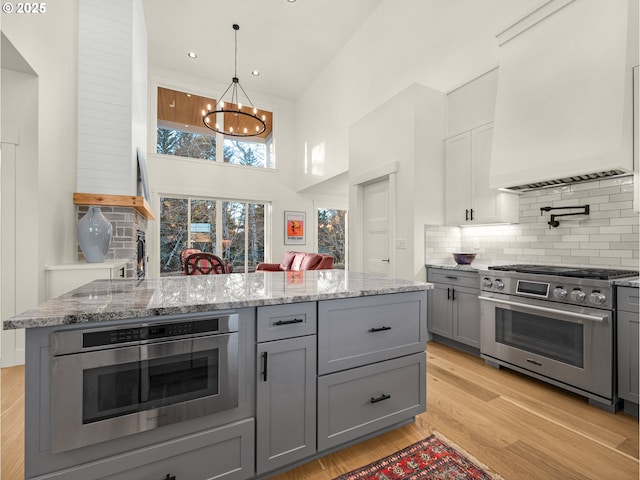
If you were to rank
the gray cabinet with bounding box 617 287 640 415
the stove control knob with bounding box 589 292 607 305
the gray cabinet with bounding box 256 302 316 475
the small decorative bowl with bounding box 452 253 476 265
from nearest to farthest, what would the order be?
the gray cabinet with bounding box 256 302 316 475, the gray cabinet with bounding box 617 287 640 415, the stove control knob with bounding box 589 292 607 305, the small decorative bowl with bounding box 452 253 476 265

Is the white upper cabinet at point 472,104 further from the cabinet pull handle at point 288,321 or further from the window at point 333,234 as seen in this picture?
the window at point 333,234

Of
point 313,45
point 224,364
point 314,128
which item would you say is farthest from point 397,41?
point 224,364

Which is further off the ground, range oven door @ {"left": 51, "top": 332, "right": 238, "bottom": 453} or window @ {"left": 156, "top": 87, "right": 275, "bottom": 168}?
window @ {"left": 156, "top": 87, "right": 275, "bottom": 168}

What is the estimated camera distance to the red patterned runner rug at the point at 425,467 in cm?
146

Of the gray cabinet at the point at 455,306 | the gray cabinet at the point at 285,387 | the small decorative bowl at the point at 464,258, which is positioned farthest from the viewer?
the small decorative bowl at the point at 464,258

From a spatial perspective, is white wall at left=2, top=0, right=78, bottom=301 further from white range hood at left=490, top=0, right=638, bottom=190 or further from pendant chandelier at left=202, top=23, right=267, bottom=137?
white range hood at left=490, top=0, right=638, bottom=190

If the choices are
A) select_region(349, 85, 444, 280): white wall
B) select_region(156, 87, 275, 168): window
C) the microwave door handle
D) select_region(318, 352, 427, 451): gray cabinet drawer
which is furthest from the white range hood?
select_region(156, 87, 275, 168): window

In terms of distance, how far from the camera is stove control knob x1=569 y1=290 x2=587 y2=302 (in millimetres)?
2160

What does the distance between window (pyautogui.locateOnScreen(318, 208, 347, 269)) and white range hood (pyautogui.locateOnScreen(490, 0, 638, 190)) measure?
15.8 feet

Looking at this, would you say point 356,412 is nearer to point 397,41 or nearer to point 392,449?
point 392,449

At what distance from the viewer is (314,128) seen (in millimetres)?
6578

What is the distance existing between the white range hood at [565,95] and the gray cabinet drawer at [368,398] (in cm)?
207

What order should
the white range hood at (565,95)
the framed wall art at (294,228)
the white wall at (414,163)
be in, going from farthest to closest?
the framed wall art at (294,228) < the white wall at (414,163) < the white range hood at (565,95)

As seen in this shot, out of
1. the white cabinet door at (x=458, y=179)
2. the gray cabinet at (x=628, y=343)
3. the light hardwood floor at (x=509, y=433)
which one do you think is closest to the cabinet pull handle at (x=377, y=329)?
the light hardwood floor at (x=509, y=433)
